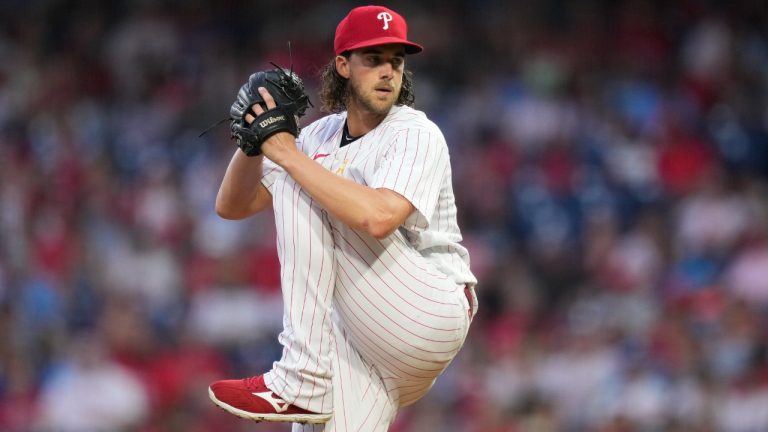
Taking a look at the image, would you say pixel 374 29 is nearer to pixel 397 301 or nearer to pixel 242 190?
pixel 242 190

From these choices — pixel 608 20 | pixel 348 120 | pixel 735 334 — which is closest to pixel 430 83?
pixel 608 20

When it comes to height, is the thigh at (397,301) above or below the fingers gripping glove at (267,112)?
below

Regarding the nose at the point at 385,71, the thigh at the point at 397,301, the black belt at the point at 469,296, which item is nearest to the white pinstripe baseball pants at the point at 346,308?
the thigh at the point at 397,301

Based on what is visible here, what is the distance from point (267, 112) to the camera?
2758mm

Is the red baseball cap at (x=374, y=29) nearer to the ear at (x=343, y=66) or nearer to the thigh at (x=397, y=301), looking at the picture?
the ear at (x=343, y=66)

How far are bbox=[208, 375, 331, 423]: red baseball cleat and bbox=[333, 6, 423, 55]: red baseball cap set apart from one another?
2.88 ft

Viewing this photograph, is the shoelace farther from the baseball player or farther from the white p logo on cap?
the white p logo on cap

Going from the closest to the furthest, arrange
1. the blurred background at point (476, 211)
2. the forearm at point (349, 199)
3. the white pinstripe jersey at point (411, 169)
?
the forearm at point (349, 199)
the white pinstripe jersey at point (411, 169)
the blurred background at point (476, 211)

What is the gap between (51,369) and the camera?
19.1 feet

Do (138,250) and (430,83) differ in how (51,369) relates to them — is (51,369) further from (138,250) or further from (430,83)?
(430,83)

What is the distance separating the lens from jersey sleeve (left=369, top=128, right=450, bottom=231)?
2742mm

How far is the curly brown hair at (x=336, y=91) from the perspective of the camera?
313 cm

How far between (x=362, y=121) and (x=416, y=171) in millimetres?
315

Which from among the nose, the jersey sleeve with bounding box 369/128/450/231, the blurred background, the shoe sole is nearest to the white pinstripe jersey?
the jersey sleeve with bounding box 369/128/450/231
